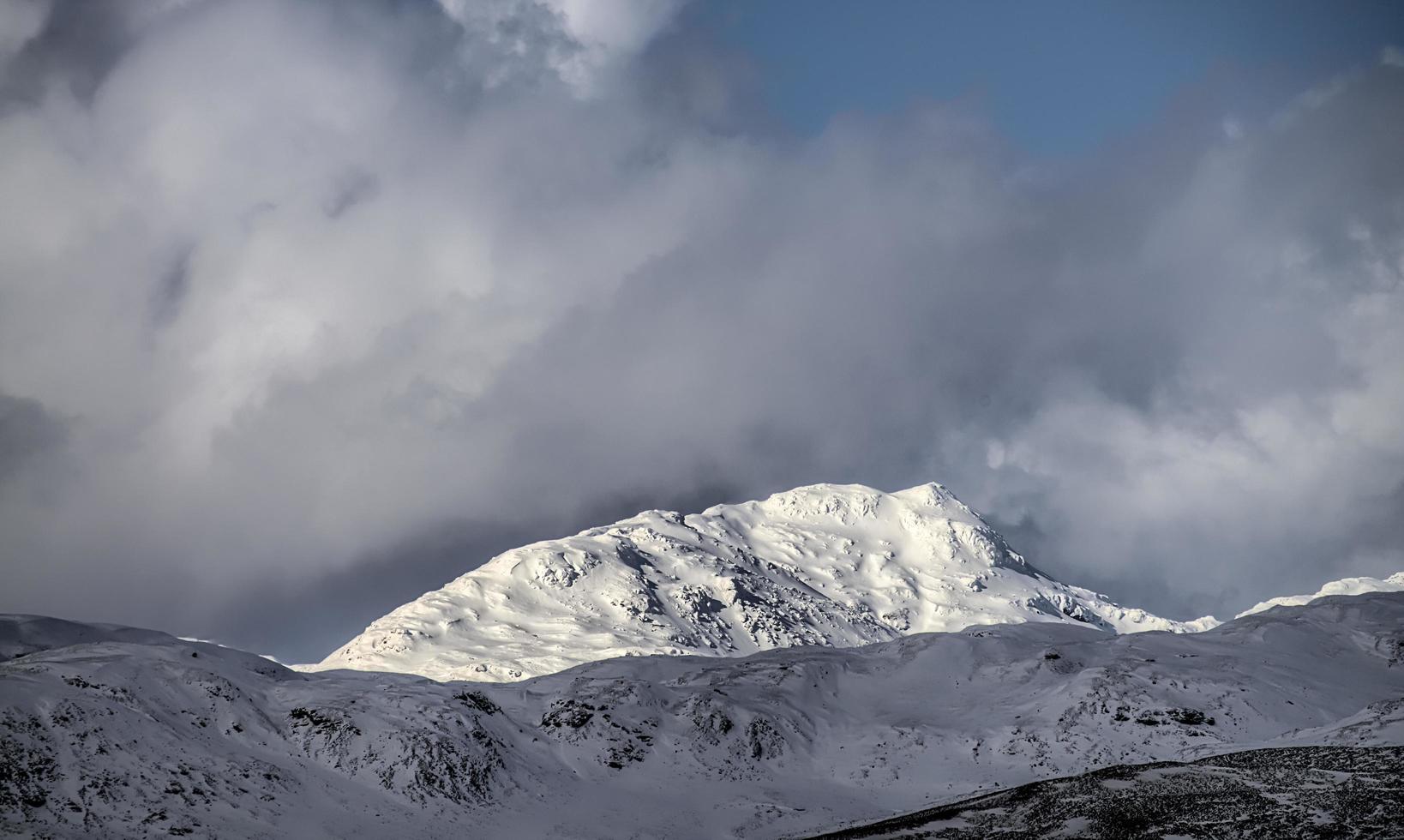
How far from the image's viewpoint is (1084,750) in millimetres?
90062

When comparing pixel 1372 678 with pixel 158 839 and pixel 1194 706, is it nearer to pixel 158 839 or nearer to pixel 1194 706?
pixel 1194 706

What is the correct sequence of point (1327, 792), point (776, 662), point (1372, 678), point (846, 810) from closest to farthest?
point (1327, 792) < point (846, 810) < point (1372, 678) < point (776, 662)

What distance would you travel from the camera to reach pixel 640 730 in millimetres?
96812

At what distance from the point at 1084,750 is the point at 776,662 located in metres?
43.1

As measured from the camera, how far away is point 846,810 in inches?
3228

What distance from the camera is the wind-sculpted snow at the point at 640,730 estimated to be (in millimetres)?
66125

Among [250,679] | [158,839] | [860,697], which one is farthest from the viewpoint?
[860,697]

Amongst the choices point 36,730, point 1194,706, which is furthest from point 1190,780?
point 36,730

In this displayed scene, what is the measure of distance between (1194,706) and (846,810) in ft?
124

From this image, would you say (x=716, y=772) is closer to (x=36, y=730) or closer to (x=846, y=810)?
(x=846, y=810)

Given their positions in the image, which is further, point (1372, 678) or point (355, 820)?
point (1372, 678)

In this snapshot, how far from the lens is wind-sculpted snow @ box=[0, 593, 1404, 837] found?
66.1 metres

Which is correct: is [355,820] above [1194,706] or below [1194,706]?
below

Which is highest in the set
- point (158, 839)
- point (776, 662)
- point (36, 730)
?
point (776, 662)
